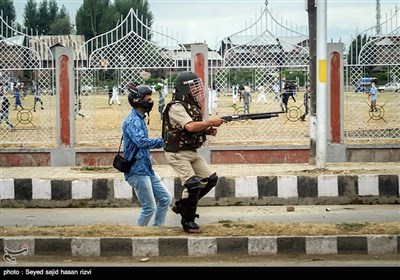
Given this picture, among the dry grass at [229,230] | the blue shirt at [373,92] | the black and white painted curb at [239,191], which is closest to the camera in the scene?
the dry grass at [229,230]

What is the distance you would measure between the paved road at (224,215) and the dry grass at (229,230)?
1.76 meters

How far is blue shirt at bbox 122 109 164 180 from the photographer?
→ 9.94 metres

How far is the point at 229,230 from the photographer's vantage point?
9.76 meters

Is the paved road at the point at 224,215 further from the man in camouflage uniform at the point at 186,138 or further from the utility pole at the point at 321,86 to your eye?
the man in camouflage uniform at the point at 186,138

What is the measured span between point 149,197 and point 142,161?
1.34 feet

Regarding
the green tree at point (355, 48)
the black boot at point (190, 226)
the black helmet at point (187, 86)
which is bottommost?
the black boot at point (190, 226)

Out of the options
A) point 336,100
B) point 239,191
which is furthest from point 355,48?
point 239,191

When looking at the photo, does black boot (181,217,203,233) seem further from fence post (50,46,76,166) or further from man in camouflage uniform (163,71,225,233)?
fence post (50,46,76,166)

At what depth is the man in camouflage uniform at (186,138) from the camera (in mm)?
9586

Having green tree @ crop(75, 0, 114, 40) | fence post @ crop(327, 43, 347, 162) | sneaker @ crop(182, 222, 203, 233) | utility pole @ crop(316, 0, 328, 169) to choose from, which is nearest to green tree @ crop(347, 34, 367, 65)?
fence post @ crop(327, 43, 347, 162)

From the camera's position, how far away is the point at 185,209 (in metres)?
9.68

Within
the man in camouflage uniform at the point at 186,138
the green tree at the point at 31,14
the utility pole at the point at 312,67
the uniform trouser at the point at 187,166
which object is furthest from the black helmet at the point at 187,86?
the green tree at the point at 31,14

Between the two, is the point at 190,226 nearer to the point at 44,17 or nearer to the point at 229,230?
the point at 229,230
